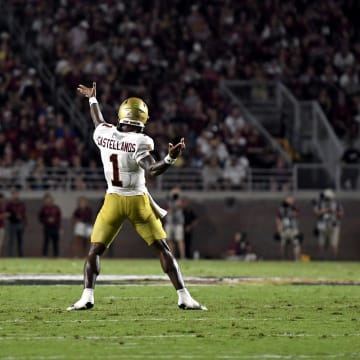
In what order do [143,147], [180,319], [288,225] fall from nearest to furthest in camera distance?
[180,319] → [143,147] → [288,225]

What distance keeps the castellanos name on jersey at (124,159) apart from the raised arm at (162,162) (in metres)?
0.16

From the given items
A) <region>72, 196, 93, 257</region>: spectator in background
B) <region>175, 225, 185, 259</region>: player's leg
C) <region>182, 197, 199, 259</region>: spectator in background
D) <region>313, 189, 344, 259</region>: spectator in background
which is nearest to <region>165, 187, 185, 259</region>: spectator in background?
<region>175, 225, 185, 259</region>: player's leg

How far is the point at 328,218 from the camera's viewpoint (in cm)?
2933

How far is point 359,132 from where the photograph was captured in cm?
3269

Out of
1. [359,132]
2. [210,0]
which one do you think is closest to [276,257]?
[359,132]

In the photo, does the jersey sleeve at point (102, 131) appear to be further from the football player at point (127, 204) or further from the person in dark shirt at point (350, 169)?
the person in dark shirt at point (350, 169)

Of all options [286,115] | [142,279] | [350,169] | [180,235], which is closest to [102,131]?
[142,279]

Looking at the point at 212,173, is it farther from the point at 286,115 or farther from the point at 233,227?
the point at 286,115

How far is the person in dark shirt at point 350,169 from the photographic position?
30.1 metres

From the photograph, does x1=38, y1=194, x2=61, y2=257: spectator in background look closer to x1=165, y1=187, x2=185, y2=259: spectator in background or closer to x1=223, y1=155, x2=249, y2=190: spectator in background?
x1=165, y1=187, x2=185, y2=259: spectator in background

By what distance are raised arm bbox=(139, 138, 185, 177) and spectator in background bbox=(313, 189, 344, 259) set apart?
17.3 metres

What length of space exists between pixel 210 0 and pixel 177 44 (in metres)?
2.33

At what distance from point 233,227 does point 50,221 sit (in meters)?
4.79

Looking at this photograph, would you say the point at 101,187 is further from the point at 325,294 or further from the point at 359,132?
the point at 325,294
